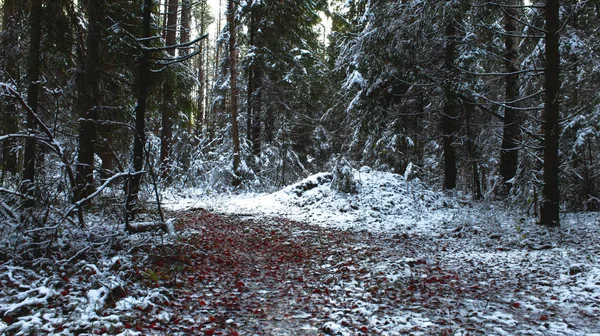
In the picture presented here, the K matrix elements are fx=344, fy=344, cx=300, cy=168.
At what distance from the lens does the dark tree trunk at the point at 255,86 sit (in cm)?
1661

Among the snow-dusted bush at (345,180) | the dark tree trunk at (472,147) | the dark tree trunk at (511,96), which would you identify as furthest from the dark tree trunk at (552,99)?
the snow-dusted bush at (345,180)

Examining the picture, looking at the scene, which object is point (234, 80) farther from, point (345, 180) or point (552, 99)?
point (552, 99)

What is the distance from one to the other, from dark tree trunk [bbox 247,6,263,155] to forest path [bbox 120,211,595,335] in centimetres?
1075

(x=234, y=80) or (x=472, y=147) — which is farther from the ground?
(x=234, y=80)

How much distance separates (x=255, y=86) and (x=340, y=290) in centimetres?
1519

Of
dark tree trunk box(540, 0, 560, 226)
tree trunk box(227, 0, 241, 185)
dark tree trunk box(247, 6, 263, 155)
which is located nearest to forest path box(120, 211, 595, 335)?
dark tree trunk box(540, 0, 560, 226)

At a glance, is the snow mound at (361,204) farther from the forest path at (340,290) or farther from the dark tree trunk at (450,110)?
the forest path at (340,290)

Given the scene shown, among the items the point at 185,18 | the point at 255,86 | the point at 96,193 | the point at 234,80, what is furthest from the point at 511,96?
the point at 185,18

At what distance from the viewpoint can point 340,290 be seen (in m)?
4.93

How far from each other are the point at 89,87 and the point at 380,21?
900 centimetres

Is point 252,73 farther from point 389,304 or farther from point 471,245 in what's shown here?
point 389,304

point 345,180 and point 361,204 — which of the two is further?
point 345,180

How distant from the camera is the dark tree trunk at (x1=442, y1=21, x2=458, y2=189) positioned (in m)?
10.6

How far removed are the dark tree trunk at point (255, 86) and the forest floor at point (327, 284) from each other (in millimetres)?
9601
